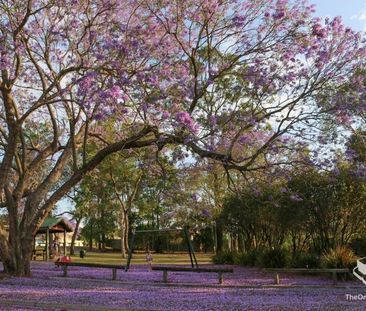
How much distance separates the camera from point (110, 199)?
51906 millimetres

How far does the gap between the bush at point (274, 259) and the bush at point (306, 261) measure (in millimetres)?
1202

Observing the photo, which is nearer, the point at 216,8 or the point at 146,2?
the point at 216,8

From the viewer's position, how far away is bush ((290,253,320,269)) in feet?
67.1

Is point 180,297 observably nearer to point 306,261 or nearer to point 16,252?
point 16,252

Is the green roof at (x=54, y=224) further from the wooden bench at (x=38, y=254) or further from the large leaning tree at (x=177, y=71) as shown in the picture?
the large leaning tree at (x=177, y=71)

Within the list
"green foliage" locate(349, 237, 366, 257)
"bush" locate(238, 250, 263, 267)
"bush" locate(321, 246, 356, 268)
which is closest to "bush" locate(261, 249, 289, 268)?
"bush" locate(238, 250, 263, 267)

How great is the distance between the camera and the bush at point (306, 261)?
A: 805 inches

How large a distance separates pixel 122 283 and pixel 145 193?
34077 mm

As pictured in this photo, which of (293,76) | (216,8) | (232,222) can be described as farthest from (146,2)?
(232,222)

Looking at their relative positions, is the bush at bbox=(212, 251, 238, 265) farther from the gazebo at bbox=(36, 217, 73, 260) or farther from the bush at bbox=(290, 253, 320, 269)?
the gazebo at bbox=(36, 217, 73, 260)

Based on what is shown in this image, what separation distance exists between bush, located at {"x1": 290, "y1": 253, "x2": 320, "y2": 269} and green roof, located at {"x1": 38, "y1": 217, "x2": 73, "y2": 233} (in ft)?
64.3

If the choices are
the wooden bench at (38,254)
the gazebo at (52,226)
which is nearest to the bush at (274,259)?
the gazebo at (52,226)

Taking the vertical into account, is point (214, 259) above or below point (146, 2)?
below

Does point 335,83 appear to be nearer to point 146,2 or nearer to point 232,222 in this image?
point 146,2
